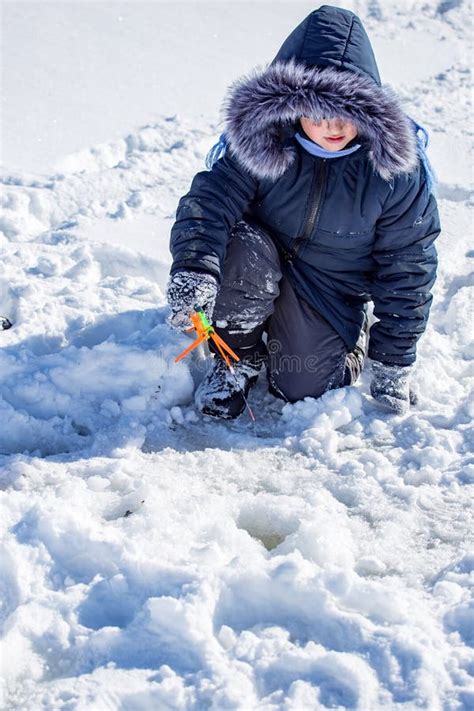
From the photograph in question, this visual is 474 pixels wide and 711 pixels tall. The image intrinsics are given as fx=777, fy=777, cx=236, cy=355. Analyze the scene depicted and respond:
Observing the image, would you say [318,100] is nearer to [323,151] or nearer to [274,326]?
[323,151]

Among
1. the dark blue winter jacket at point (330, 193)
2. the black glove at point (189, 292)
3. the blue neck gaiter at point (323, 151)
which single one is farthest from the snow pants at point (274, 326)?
the blue neck gaiter at point (323, 151)

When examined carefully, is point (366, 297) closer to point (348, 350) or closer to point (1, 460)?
point (348, 350)

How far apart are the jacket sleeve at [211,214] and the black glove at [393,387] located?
602mm

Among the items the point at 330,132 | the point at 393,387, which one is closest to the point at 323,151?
the point at 330,132

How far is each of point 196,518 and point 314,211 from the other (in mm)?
999

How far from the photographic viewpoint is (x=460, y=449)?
2.25 metres

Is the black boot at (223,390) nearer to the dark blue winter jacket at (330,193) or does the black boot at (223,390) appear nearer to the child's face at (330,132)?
the dark blue winter jacket at (330,193)

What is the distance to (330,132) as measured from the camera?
2213mm

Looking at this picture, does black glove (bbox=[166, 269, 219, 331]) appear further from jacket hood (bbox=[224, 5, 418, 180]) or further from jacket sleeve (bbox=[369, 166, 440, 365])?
jacket sleeve (bbox=[369, 166, 440, 365])

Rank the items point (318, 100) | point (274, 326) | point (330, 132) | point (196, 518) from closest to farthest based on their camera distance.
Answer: point (196, 518), point (318, 100), point (330, 132), point (274, 326)

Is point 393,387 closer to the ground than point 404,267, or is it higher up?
closer to the ground

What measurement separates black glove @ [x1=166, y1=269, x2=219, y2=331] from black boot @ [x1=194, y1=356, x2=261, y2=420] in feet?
0.92

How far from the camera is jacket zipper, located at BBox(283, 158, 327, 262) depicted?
90.0 inches

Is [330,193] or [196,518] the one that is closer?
[196,518]
